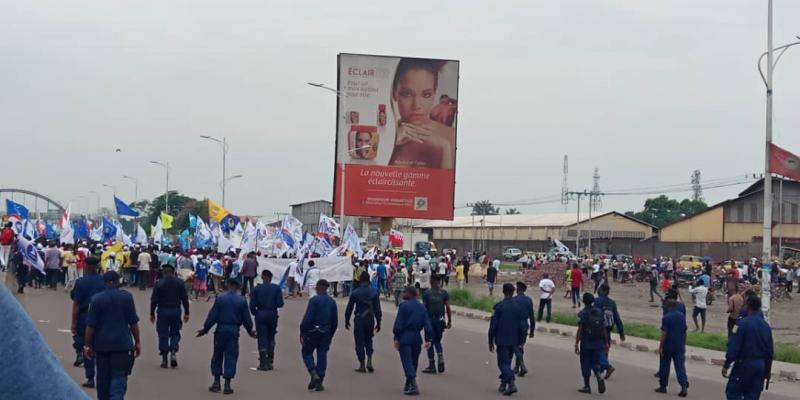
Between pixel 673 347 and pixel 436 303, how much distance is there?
422cm

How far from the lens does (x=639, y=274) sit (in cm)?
5519

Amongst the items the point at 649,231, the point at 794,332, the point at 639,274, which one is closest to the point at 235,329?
the point at 794,332

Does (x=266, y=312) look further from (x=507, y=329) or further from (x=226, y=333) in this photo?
(x=507, y=329)

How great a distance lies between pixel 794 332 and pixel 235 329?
2069 centimetres

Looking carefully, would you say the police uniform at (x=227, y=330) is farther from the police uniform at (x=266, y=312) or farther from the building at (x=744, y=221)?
the building at (x=744, y=221)

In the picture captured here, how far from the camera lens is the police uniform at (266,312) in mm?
16156

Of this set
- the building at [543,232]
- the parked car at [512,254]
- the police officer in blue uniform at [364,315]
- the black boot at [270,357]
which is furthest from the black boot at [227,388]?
the parked car at [512,254]

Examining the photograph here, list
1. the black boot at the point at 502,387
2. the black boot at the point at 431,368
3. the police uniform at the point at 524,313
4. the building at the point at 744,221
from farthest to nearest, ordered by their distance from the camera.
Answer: the building at the point at 744,221 → the black boot at the point at 431,368 → the police uniform at the point at 524,313 → the black boot at the point at 502,387

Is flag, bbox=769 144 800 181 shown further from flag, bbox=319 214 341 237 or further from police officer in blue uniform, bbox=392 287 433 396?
flag, bbox=319 214 341 237

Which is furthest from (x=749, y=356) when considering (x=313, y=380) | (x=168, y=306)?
(x=168, y=306)

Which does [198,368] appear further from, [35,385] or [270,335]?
[35,385]

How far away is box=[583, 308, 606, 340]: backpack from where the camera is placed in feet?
50.6

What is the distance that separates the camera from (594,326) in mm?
15453

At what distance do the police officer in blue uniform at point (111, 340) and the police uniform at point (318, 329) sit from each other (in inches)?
172
